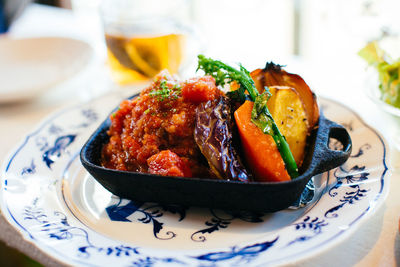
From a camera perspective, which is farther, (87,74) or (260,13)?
(260,13)

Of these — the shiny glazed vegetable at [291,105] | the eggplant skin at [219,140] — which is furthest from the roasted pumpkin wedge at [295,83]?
the eggplant skin at [219,140]

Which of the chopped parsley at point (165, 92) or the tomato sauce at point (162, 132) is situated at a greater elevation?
the chopped parsley at point (165, 92)

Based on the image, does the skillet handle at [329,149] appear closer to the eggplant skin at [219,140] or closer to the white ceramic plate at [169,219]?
the white ceramic plate at [169,219]

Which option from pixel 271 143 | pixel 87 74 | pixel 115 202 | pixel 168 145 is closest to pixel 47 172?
pixel 115 202

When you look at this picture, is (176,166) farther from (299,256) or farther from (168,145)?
(299,256)

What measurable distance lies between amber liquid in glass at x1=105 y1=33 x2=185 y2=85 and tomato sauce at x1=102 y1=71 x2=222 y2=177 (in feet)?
2.47

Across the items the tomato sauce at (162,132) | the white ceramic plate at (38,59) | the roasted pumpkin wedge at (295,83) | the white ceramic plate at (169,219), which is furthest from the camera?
the white ceramic plate at (38,59)

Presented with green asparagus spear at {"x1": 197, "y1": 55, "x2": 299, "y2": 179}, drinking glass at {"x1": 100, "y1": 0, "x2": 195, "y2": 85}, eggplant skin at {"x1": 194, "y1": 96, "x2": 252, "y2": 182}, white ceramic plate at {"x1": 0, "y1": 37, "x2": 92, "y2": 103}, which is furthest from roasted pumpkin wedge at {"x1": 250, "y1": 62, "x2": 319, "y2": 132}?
white ceramic plate at {"x1": 0, "y1": 37, "x2": 92, "y2": 103}

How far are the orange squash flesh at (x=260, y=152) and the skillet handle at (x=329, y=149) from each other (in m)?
0.12

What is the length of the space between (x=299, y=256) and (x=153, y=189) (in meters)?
0.44

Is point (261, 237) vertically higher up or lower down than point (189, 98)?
lower down

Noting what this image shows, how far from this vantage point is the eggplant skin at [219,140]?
1121 millimetres

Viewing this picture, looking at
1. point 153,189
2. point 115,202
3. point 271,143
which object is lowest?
point 115,202

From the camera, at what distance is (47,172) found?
4.80 ft
